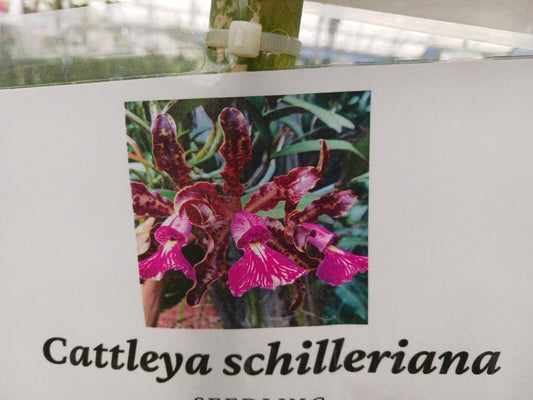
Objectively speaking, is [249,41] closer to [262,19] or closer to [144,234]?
[262,19]

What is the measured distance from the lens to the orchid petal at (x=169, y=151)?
1.04 feet

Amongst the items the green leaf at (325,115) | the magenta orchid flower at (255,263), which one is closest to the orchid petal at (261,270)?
the magenta orchid flower at (255,263)

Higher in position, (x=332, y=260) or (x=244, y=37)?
(x=244, y=37)

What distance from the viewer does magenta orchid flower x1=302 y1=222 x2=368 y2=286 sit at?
323mm

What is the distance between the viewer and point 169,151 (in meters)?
0.32

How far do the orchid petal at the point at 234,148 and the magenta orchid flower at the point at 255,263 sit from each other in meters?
0.02

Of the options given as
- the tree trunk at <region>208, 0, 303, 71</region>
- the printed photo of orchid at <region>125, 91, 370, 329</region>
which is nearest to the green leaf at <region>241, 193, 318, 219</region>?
the printed photo of orchid at <region>125, 91, 370, 329</region>

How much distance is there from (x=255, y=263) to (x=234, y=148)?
0.10 m

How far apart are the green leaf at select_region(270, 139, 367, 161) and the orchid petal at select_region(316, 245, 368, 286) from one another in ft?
0.27

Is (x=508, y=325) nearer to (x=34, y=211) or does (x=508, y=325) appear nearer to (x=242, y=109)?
(x=242, y=109)

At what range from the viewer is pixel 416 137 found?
312mm

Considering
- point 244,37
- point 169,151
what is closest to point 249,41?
point 244,37

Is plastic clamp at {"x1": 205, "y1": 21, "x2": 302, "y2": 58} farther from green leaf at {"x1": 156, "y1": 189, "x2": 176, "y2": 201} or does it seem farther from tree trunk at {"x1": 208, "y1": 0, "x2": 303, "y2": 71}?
green leaf at {"x1": 156, "y1": 189, "x2": 176, "y2": 201}

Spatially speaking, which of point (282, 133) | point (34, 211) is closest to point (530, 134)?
point (282, 133)
